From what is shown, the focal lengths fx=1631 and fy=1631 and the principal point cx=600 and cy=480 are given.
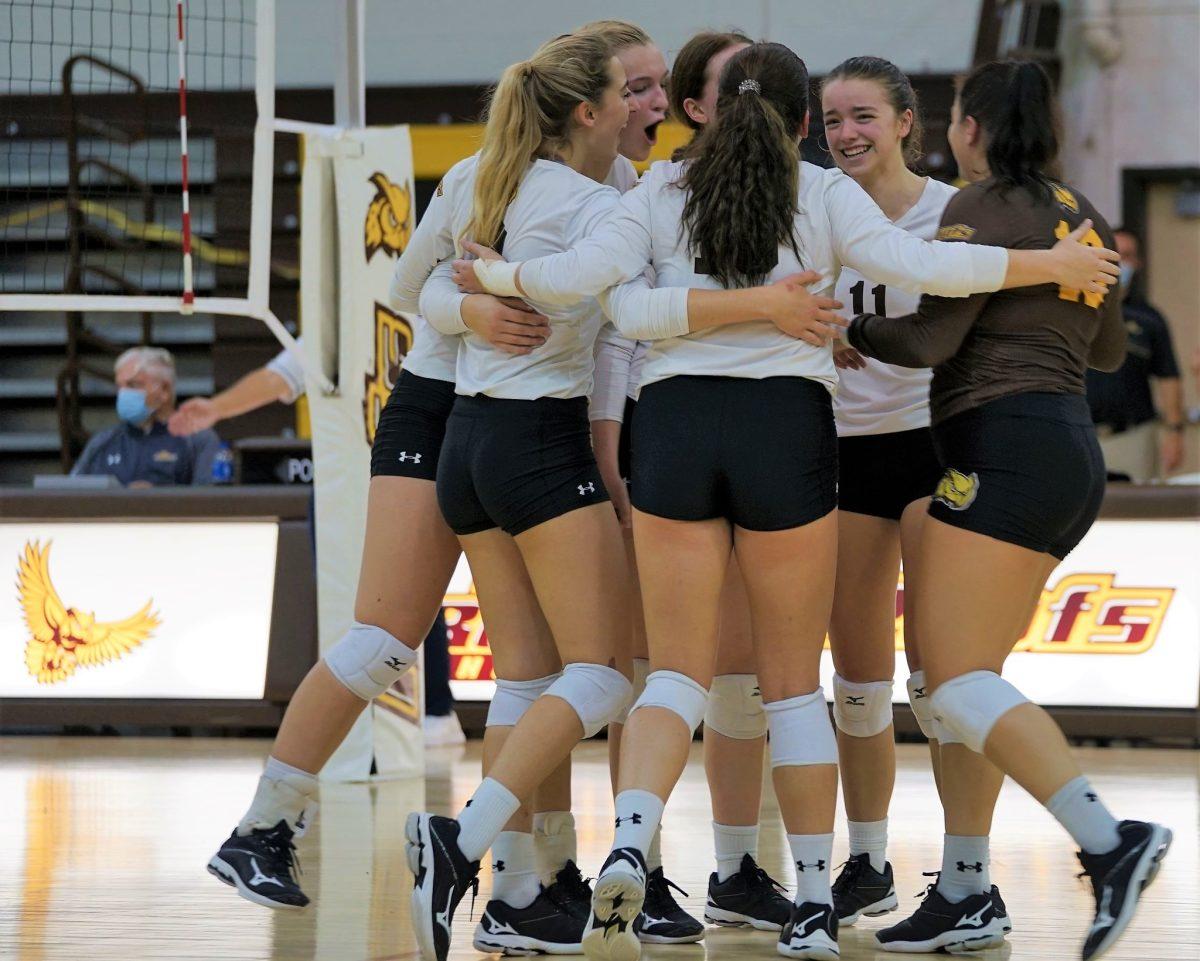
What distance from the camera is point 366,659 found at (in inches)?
135

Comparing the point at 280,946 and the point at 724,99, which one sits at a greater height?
the point at 724,99

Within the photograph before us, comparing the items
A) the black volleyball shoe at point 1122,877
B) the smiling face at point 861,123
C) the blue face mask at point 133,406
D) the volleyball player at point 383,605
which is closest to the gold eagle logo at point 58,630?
the blue face mask at point 133,406

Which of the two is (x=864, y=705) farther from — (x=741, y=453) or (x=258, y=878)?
(x=258, y=878)

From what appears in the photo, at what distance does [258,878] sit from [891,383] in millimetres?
1666

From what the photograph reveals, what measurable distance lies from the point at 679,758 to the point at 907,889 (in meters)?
1.13

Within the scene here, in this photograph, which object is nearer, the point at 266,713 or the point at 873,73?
the point at 873,73

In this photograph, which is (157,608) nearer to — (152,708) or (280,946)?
(152,708)

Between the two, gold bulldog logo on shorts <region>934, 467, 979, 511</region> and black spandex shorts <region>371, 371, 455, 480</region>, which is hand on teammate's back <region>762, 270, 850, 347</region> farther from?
black spandex shorts <region>371, 371, 455, 480</region>

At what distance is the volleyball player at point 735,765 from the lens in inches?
134

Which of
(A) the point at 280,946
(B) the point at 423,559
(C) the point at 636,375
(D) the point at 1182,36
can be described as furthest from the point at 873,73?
(D) the point at 1182,36

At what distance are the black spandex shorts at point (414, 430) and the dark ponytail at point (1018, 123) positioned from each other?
1230 mm

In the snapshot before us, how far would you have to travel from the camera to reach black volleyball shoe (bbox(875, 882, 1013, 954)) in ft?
10.4

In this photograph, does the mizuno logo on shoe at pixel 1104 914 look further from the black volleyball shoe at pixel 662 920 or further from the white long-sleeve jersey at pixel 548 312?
the white long-sleeve jersey at pixel 548 312

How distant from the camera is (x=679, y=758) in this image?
2961mm
